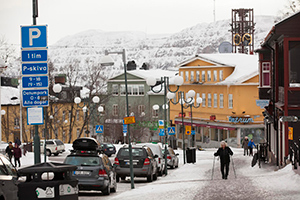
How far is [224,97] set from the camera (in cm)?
7612

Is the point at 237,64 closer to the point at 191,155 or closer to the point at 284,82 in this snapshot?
the point at 191,155

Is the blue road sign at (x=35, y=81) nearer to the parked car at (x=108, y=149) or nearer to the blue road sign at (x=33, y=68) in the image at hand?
the blue road sign at (x=33, y=68)

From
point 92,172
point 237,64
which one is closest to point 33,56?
point 92,172

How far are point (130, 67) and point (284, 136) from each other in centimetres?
8313

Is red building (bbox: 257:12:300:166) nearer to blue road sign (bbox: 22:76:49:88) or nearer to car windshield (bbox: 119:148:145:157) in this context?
car windshield (bbox: 119:148:145:157)

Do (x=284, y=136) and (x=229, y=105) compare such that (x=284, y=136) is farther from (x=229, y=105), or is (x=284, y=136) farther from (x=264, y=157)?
(x=229, y=105)

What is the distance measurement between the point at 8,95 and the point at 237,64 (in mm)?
37458

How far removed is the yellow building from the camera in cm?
7288

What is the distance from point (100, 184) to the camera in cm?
2106

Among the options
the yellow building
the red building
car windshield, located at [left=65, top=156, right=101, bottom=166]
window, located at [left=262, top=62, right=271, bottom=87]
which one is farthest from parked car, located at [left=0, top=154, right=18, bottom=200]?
the yellow building

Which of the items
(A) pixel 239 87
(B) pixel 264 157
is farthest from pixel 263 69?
(A) pixel 239 87

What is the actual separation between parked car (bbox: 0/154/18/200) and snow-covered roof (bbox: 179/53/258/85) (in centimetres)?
6012

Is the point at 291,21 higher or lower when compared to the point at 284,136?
higher

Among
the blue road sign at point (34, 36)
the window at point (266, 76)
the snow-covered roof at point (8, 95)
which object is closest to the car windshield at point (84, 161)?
the blue road sign at point (34, 36)
